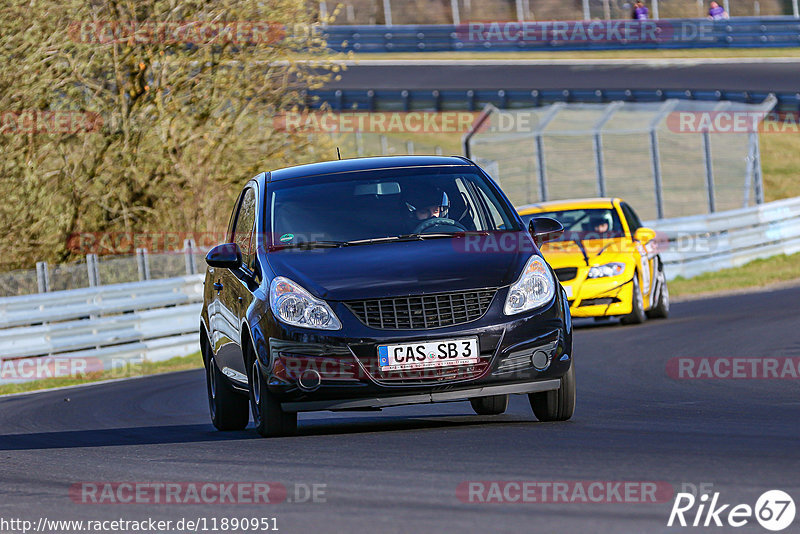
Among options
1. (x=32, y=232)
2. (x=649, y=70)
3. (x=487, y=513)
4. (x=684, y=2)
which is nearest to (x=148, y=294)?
(x=32, y=232)

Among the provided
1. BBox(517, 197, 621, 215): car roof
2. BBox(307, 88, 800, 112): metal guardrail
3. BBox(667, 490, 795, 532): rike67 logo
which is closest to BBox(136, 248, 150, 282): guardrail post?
BBox(517, 197, 621, 215): car roof

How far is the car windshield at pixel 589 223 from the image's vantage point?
18.6 metres

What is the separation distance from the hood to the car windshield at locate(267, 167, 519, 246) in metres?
0.27

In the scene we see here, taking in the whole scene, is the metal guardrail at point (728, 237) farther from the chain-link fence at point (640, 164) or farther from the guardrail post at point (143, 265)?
the guardrail post at point (143, 265)

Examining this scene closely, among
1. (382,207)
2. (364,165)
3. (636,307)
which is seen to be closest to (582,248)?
(636,307)

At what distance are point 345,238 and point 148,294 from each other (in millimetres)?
10757

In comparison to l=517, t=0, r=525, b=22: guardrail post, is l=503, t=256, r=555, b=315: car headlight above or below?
above

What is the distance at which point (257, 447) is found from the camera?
8.34 metres

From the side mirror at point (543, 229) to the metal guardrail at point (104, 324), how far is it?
9758 millimetres

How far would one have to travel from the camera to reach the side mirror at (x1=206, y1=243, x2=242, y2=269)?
9.29 metres

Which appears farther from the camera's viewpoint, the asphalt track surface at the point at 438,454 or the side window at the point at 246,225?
the side window at the point at 246,225

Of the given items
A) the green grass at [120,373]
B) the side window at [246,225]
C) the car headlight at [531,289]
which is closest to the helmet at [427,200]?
the car headlight at [531,289]

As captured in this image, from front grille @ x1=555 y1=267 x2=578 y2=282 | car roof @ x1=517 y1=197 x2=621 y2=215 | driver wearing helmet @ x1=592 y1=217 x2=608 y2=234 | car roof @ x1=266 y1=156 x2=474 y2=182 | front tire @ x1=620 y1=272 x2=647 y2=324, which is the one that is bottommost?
front tire @ x1=620 y1=272 x2=647 y2=324

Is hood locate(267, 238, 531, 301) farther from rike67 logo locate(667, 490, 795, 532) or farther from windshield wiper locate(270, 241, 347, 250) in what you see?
rike67 logo locate(667, 490, 795, 532)
